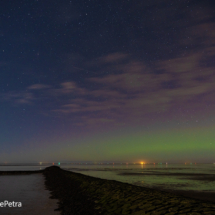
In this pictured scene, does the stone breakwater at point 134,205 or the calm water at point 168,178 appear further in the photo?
the calm water at point 168,178

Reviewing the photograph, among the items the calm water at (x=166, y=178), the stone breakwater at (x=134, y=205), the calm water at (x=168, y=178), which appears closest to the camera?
the stone breakwater at (x=134, y=205)

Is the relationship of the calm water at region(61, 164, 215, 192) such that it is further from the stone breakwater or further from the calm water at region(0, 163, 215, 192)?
the stone breakwater

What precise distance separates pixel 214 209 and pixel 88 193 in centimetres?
1179

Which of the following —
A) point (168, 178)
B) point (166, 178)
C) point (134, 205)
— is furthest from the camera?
point (168, 178)

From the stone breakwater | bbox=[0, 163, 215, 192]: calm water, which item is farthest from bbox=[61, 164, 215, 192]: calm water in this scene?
the stone breakwater

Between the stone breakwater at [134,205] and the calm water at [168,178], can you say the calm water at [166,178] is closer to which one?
the calm water at [168,178]

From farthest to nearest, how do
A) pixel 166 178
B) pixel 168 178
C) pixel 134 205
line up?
pixel 168 178 → pixel 166 178 → pixel 134 205

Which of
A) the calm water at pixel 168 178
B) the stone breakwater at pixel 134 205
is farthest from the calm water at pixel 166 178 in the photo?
the stone breakwater at pixel 134 205

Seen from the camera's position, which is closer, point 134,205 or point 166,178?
point 134,205

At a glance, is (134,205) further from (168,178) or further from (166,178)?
(168,178)

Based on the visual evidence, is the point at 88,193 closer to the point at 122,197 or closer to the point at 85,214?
the point at 122,197

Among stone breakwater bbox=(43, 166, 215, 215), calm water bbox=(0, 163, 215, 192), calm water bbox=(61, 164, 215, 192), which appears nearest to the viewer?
stone breakwater bbox=(43, 166, 215, 215)

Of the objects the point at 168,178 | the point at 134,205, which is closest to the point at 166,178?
the point at 168,178

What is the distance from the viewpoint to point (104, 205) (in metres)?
14.2
